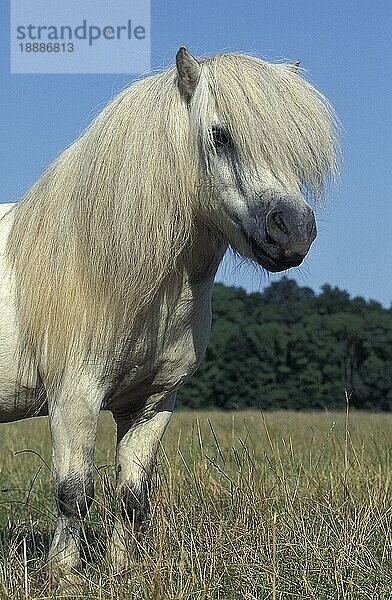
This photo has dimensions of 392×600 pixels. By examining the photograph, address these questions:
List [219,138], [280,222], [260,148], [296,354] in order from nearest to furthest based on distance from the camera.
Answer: [280,222], [260,148], [219,138], [296,354]

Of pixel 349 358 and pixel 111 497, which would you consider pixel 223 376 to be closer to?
pixel 349 358

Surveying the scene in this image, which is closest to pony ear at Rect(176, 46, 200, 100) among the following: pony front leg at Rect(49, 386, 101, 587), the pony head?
the pony head

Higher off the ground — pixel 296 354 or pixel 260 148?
pixel 296 354

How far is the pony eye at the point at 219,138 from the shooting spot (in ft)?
12.0

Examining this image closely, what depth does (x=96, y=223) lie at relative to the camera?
405 centimetres

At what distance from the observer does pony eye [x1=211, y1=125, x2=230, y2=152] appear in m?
3.66

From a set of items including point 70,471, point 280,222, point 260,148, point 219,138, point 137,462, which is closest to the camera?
point 280,222

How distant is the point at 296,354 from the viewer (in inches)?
2138

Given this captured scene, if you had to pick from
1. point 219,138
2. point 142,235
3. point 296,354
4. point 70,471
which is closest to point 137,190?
point 142,235

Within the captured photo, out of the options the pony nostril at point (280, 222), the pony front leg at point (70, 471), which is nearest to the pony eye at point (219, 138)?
the pony nostril at point (280, 222)

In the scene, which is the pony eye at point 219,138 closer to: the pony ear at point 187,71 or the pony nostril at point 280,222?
the pony ear at point 187,71

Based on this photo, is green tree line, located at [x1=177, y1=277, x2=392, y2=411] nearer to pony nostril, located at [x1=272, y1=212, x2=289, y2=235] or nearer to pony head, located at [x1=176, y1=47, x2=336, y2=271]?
pony head, located at [x1=176, y1=47, x2=336, y2=271]

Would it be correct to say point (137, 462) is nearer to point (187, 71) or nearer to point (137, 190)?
point (137, 190)

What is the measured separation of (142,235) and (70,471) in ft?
3.96
